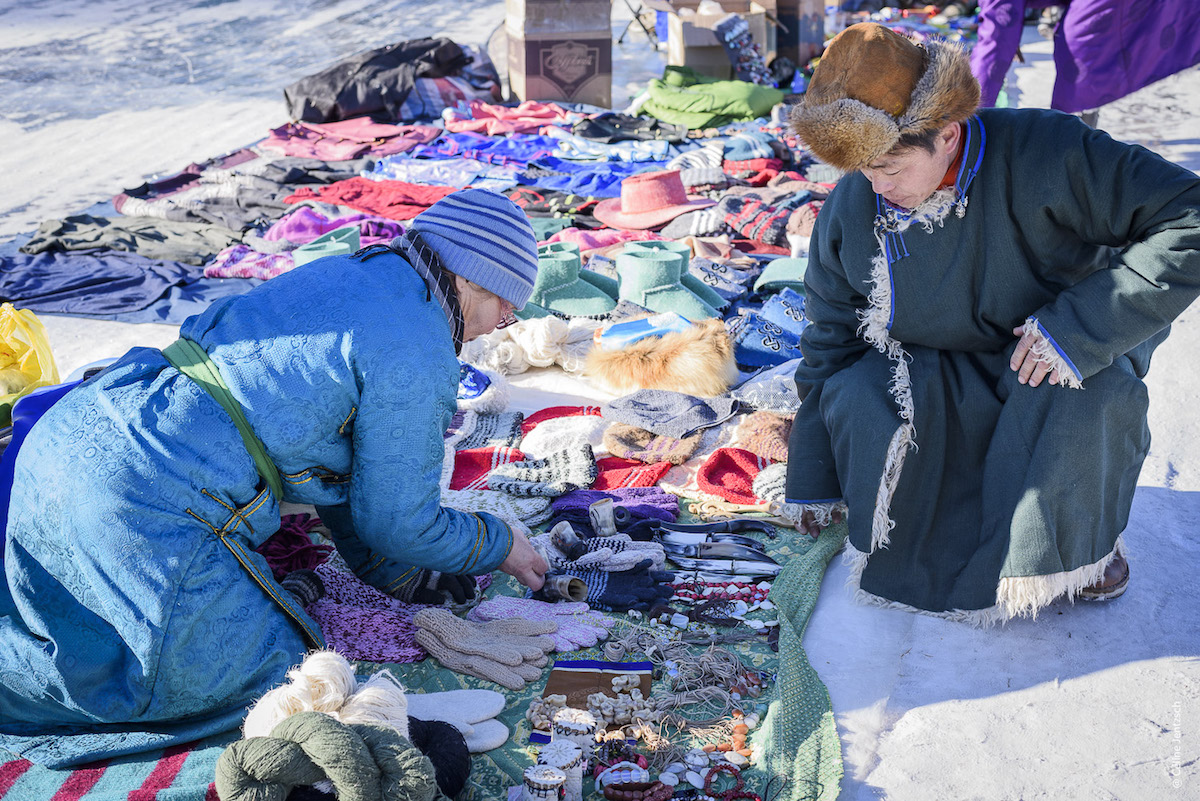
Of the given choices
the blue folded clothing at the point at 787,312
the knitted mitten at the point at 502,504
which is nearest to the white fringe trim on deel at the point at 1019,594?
the knitted mitten at the point at 502,504

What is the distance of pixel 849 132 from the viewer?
2.28 m

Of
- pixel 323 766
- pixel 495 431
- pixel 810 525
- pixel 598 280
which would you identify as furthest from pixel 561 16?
pixel 323 766

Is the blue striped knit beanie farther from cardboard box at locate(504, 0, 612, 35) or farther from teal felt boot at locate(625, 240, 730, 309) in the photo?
cardboard box at locate(504, 0, 612, 35)

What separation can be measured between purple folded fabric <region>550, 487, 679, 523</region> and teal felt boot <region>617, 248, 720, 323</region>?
1274 mm

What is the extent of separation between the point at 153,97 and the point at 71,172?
109 inches

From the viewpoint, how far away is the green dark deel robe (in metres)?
2.32

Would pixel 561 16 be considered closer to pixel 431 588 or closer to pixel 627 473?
pixel 627 473

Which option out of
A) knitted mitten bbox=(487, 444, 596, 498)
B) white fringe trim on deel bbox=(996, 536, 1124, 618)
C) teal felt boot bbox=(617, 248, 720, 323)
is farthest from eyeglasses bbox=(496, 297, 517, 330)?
teal felt boot bbox=(617, 248, 720, 323)

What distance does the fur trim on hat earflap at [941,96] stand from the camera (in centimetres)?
227

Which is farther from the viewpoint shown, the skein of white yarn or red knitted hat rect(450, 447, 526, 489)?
red knitted hat rect(450, 447, 526, 489)

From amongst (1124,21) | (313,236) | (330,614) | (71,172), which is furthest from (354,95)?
(330,614)

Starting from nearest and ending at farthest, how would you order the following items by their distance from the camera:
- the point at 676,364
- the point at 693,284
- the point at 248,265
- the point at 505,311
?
the point at 505,311 < the point at 676,364 < the point at 693,284 < the point at 248,265

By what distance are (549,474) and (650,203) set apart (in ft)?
8.71

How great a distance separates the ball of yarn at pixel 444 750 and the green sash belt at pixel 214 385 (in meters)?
0.61
